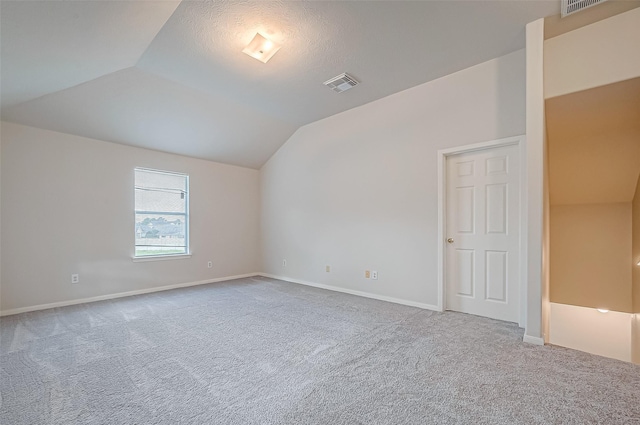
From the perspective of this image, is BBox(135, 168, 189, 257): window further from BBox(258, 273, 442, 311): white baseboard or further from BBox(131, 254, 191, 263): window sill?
BBox(258, 273, 442, 311): white baseboard

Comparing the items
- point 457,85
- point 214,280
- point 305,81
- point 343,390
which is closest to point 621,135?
point 457,85

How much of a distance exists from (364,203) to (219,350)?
2801 millimetres

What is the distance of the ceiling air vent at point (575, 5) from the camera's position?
7.19 ft

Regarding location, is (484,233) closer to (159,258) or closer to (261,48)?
(261,48)

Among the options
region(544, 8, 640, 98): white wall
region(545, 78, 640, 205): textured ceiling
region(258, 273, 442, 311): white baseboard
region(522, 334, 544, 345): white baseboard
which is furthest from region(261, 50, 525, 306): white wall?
region(522, 334, 544, 345): white baseboard

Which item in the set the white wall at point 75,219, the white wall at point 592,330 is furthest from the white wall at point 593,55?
the white wall at point 75,219

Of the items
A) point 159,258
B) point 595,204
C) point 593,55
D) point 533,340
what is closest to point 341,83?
point 593,55

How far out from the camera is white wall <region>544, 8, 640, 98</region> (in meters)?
2.26

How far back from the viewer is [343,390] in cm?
182

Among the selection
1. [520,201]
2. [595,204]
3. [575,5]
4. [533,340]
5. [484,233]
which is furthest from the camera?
[595,204]

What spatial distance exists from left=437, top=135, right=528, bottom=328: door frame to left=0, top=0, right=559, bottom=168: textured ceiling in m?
0.97

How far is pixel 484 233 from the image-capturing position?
325 centimetres

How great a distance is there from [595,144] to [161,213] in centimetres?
623

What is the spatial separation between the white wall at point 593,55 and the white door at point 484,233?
74cm
